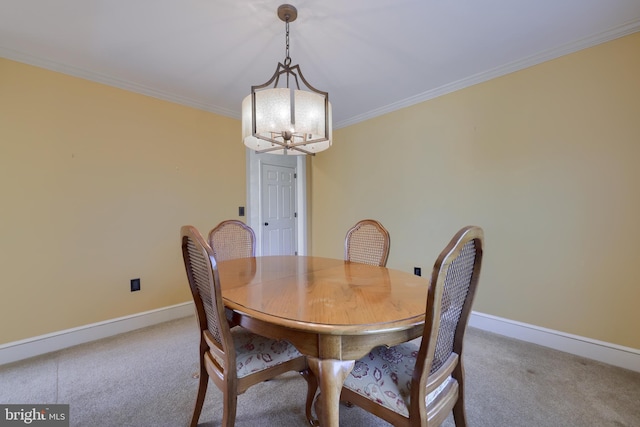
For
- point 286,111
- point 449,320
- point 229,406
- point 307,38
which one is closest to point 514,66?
point 307,38

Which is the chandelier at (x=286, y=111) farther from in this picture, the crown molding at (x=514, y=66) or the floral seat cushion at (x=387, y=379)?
the crown molding at (x=514, y=66)

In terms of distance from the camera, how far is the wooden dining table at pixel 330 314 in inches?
34.8

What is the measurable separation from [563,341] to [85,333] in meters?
3.84

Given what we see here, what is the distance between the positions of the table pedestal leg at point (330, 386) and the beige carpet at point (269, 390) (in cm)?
58

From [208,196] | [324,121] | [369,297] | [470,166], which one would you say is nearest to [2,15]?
[208,196]

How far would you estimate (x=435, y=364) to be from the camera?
2.97 ft

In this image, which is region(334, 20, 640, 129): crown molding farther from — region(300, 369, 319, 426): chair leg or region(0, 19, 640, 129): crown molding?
region(300, 369, 319, 426): chair leg

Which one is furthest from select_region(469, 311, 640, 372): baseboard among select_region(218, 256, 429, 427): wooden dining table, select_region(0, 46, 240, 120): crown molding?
select_region(0, 46, 240, 120): crown molding

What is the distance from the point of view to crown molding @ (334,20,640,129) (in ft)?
5.87

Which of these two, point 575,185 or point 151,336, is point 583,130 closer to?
point 575,185

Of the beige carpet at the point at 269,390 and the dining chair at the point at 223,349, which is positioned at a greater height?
the dining chair at the point at 223,349

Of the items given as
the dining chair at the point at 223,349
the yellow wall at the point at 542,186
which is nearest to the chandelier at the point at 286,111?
the dining chair at the point at 223,349

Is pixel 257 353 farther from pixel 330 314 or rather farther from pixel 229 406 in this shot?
pixel 330 314

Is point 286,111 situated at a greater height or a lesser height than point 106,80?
lesser
